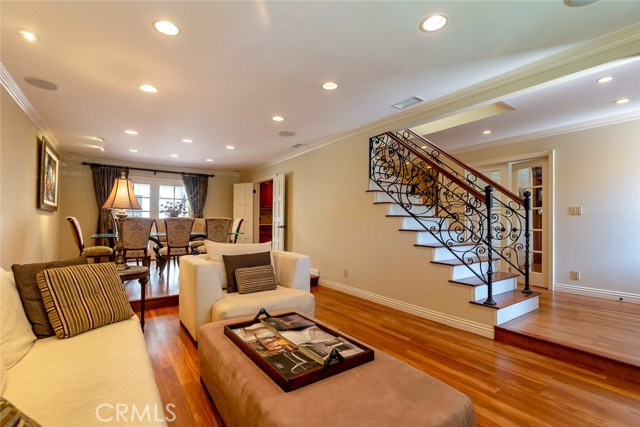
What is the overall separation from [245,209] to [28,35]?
18.5ft

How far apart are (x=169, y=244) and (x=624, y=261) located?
645cm

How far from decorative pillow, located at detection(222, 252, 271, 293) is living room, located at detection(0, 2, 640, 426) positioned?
1734 millimetres

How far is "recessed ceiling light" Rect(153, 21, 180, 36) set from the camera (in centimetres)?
202

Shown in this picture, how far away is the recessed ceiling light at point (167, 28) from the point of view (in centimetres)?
202

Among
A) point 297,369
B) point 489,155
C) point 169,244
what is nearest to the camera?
point 297,369

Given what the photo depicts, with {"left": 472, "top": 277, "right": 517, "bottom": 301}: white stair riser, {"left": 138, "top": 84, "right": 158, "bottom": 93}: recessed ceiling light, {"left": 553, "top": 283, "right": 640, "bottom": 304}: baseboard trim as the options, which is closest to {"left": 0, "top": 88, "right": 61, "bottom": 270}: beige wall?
{"left": 138, "top": 84, "right": 158, "bottom": 93}: recessed ceiling light

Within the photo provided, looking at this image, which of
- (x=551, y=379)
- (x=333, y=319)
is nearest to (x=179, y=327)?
(x=333, y=319)

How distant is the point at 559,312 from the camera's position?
10.8ft

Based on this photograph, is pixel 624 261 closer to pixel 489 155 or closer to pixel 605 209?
pixel 605 209

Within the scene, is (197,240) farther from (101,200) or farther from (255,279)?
(255,279)

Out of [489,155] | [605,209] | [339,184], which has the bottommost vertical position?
A: [605,209]

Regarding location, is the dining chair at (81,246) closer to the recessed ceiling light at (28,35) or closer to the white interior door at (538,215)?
the recessed ceiling light at (28,35)

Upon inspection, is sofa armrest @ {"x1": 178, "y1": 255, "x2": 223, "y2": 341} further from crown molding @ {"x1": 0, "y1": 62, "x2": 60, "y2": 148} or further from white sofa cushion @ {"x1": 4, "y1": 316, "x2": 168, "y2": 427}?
crown molding @ {"x1": 0, "y1": 62, "x2": 60, "y2": 148}

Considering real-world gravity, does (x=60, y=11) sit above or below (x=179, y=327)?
above
